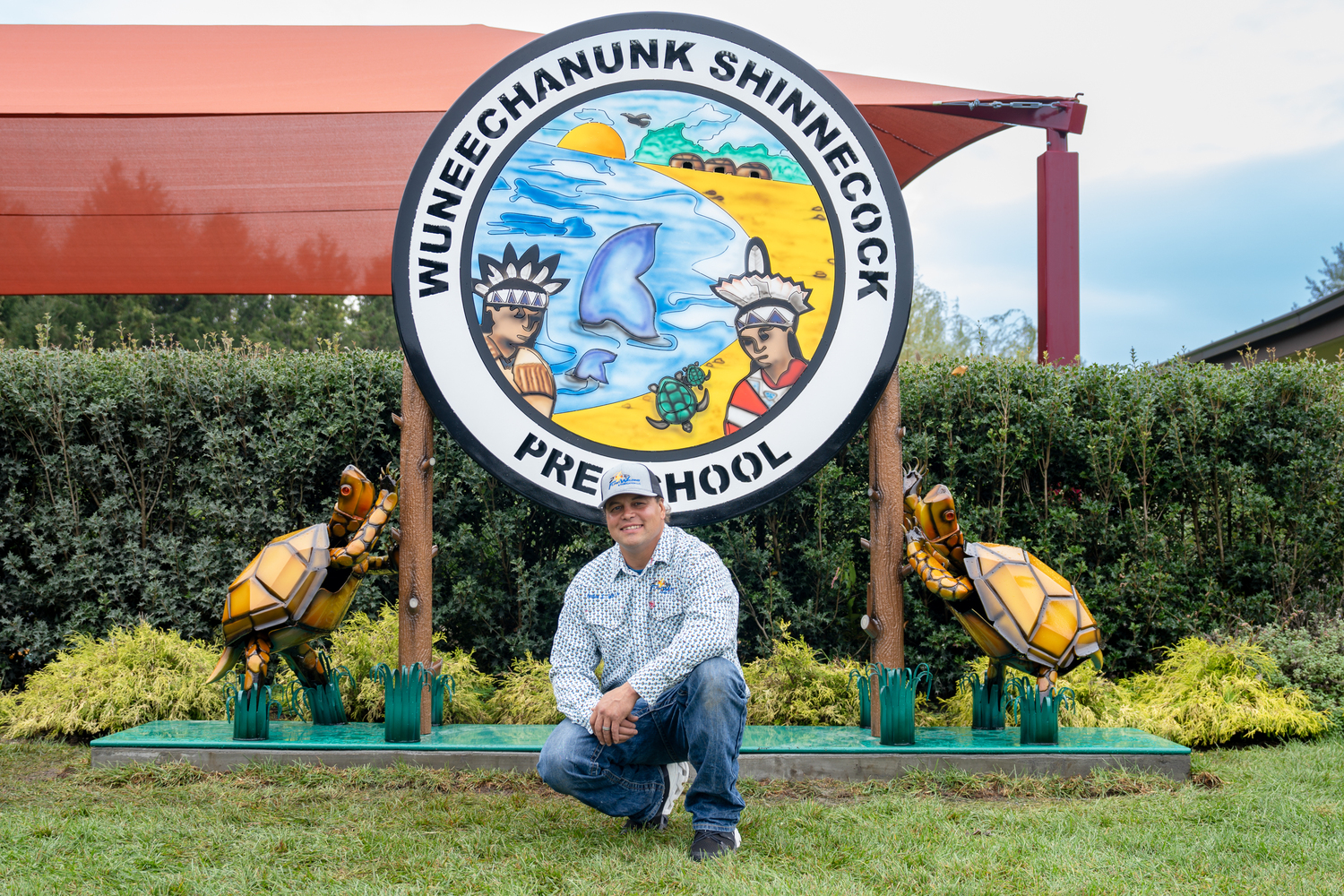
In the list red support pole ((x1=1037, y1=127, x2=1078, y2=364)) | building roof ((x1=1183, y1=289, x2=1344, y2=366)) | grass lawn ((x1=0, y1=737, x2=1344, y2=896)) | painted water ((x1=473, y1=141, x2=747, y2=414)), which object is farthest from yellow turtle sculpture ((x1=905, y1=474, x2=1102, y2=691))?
building roof ((x1=1183, y1=289, x2=1344, y2=366))

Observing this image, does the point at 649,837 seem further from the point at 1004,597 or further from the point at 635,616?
the point at 1004,597

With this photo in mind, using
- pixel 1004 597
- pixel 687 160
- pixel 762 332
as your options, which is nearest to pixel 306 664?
pixel 762 332

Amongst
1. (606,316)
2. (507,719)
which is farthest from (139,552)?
(606,316)

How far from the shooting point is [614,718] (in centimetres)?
266

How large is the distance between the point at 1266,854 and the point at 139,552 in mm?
5649

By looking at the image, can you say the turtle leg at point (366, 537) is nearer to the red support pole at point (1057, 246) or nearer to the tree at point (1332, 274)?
the red support pole at point (1057, 246)

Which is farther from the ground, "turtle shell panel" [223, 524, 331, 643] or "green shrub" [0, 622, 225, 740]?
"turtle shell panel" [223, 524, 331, 643]

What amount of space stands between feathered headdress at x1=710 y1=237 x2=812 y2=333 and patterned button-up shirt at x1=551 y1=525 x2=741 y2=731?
1.63 meters

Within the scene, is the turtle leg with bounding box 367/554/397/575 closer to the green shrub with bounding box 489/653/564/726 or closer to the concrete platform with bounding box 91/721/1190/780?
the concrete platform with bounding box 91/721/1190/780

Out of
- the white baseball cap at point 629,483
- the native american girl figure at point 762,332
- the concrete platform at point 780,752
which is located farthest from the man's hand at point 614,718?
the native american girl figure at point 762,332

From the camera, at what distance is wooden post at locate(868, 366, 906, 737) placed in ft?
13.8

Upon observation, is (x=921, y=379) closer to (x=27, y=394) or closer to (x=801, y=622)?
(x=801, y=622)

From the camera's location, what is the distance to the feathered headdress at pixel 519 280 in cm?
433

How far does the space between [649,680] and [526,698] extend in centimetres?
217
